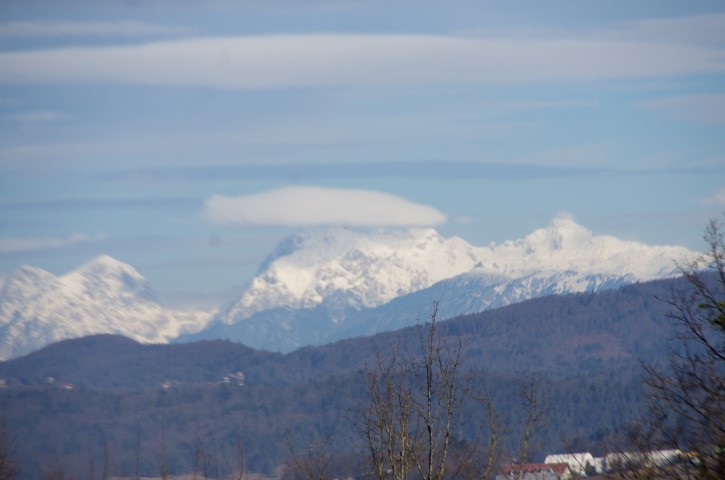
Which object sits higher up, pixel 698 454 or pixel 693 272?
pixel 693 272

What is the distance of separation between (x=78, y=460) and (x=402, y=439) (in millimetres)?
172890

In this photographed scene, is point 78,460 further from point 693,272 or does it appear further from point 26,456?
point 693,272

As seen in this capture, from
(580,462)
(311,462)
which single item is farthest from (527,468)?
(580,462)

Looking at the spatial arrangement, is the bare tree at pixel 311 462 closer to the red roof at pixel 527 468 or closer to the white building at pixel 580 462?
the red roof at pixel 527 468

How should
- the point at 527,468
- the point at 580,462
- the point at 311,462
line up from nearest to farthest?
1. the point at 580,462
2. the point at 311,462
3. the point at 527,468

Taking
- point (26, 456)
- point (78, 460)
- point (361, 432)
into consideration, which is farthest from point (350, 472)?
point (361, 432)

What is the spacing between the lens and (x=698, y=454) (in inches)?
811

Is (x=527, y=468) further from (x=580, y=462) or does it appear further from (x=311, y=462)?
(x=580, y=462)

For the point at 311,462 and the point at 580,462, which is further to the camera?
the point at 311,462

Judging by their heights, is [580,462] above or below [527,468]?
above

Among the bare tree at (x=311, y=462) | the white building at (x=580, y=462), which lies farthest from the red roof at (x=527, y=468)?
the bare tree at (x=311, y=462)

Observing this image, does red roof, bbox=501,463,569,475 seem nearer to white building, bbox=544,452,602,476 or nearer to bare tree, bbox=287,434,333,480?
white building, bbox=544,452,602,476

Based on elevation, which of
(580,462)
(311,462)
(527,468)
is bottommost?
(527,468)

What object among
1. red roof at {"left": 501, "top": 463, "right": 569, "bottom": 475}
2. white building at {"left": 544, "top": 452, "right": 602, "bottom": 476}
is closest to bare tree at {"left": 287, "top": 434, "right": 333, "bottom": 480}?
red roof at {"left": 501, "top": 463, "right": 569, "bottom": 475}
